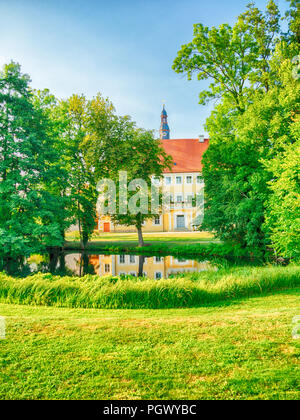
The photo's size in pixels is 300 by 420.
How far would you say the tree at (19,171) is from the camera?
37.3ft

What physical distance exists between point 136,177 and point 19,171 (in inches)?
412

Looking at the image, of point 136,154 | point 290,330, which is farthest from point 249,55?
point 290,330

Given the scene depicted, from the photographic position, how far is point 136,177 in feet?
69.7

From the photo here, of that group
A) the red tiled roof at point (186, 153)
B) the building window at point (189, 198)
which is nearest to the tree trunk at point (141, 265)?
the building window at point (189, 198)

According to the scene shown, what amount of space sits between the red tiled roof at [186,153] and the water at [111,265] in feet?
77.0

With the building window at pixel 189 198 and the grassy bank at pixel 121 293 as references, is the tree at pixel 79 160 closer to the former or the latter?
the grassy bank at pixel 121 293

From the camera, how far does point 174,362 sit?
10.7 feet

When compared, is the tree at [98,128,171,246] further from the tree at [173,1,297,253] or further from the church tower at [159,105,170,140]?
the church tower at [159,105,170,140]

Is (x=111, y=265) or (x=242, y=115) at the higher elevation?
(x=242, y=115)

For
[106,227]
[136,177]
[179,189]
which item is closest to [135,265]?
[136,177]

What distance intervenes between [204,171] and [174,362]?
16.2 metres

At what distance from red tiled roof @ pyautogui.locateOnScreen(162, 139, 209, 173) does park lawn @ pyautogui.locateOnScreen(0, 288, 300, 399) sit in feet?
116

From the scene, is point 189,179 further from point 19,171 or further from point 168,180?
point 19,171
